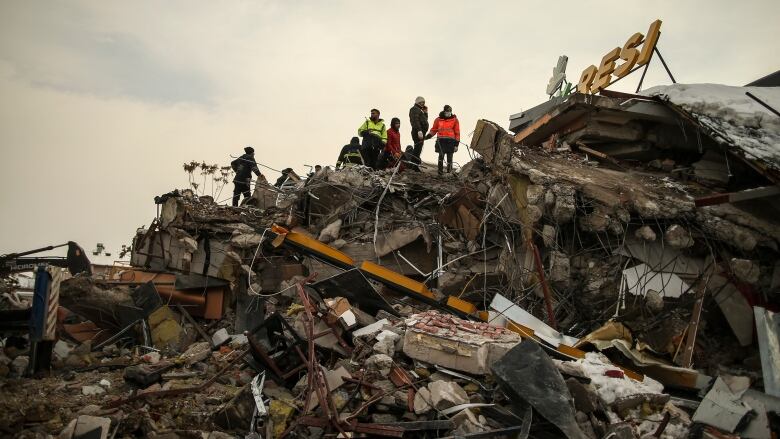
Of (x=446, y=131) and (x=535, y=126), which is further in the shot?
(x=446, y=131)

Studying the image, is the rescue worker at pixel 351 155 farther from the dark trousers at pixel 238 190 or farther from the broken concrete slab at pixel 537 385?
the broken concrete slab at pixel 537 385

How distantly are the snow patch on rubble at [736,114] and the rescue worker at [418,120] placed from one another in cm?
446

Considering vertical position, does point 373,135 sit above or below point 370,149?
above

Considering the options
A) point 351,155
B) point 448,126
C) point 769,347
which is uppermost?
point 448,126

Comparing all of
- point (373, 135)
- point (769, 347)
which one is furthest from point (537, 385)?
point (373, 135)

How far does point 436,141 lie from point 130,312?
6.57 metres

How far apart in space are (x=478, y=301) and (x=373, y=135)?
16.2 feet

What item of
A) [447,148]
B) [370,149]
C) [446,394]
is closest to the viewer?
[446,394]

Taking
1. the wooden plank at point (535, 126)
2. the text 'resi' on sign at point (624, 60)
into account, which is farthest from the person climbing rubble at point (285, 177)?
the text 'resi' on sign at point (624, 60)

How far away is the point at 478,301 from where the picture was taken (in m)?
8.10

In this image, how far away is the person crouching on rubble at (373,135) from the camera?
11453 mm

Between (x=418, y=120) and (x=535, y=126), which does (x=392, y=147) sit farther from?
(x=535, y=126)

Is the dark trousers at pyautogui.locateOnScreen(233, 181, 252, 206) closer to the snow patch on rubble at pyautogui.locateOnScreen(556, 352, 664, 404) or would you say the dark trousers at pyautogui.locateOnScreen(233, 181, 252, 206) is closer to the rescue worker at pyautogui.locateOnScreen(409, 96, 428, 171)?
the rescue worker at pyautogui.locateOnScreen(409, 96, 428, 171)

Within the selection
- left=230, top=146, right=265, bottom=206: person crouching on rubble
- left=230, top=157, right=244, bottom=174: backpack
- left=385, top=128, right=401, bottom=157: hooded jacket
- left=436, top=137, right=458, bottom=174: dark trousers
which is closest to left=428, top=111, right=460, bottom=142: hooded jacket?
left=436, top=137, right=458, bottom=174: dark trousers
